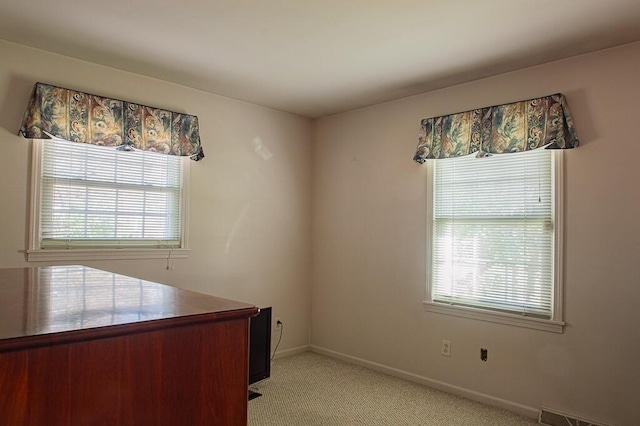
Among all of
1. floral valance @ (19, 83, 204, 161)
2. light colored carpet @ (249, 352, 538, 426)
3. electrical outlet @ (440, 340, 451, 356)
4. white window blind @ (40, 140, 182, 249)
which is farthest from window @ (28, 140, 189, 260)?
electrical outlet @ (440, 340, 451, 356)

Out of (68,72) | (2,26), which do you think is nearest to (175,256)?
(68,72)

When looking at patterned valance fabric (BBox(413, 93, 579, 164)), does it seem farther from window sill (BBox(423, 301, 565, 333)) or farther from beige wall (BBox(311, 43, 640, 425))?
window sill (BBox(423, 301, 565, 333))

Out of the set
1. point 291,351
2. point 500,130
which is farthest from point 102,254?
point 500,130

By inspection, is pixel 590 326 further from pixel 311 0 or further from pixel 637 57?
pixel 311 0

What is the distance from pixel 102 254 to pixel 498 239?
9.50 ft

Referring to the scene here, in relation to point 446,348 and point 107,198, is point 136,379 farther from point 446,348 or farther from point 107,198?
point 446,348

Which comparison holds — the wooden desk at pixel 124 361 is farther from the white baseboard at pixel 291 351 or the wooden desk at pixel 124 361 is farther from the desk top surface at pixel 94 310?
the white baseboard at pixel 291 351

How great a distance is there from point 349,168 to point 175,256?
1825 millimetres

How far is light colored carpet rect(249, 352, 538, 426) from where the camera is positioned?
10.0ft

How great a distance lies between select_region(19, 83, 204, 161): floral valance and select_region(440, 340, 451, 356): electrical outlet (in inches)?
99.4

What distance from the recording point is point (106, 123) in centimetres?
331

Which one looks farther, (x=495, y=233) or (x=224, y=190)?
(x=224, y=190)

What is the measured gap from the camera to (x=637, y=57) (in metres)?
2.80

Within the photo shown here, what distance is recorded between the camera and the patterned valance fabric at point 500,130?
302cm
